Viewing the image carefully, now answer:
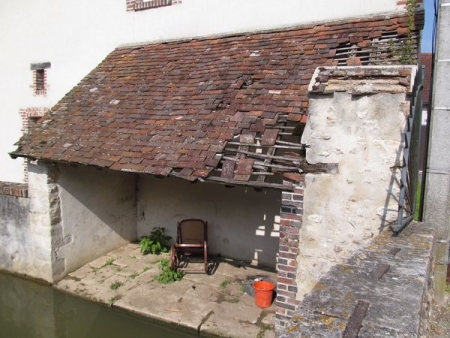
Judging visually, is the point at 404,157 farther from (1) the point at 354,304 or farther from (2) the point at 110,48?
(2) the point at 110,48

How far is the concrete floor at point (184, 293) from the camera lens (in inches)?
213

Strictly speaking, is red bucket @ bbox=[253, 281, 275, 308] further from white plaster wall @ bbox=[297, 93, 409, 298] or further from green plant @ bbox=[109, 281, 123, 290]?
green plant @ bbox=[109, 281, 123, 290]

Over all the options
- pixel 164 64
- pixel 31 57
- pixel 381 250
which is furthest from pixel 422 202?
pixel 31 57

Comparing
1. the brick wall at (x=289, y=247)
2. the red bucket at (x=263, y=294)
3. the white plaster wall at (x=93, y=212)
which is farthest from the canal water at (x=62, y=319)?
the brick wall at (x=289, y=247)

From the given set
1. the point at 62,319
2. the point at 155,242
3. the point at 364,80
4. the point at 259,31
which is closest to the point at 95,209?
the point at 155,242

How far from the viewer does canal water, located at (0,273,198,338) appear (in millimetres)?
5496

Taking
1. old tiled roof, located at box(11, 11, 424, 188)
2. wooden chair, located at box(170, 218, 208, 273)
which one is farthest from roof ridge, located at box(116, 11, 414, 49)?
wooden chair, located at box(170, 218, 208, 273)

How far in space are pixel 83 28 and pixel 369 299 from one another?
32.0 ft

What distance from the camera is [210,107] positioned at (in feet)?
19.0

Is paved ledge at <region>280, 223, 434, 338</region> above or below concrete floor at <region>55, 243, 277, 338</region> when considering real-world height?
above

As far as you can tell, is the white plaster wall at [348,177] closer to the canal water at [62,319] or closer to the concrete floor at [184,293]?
the concrete floor at [184,293]

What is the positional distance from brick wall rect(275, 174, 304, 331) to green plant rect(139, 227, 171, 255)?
4192 millimetres

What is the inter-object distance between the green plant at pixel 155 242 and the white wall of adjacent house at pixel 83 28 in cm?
451

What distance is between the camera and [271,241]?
286 inches
